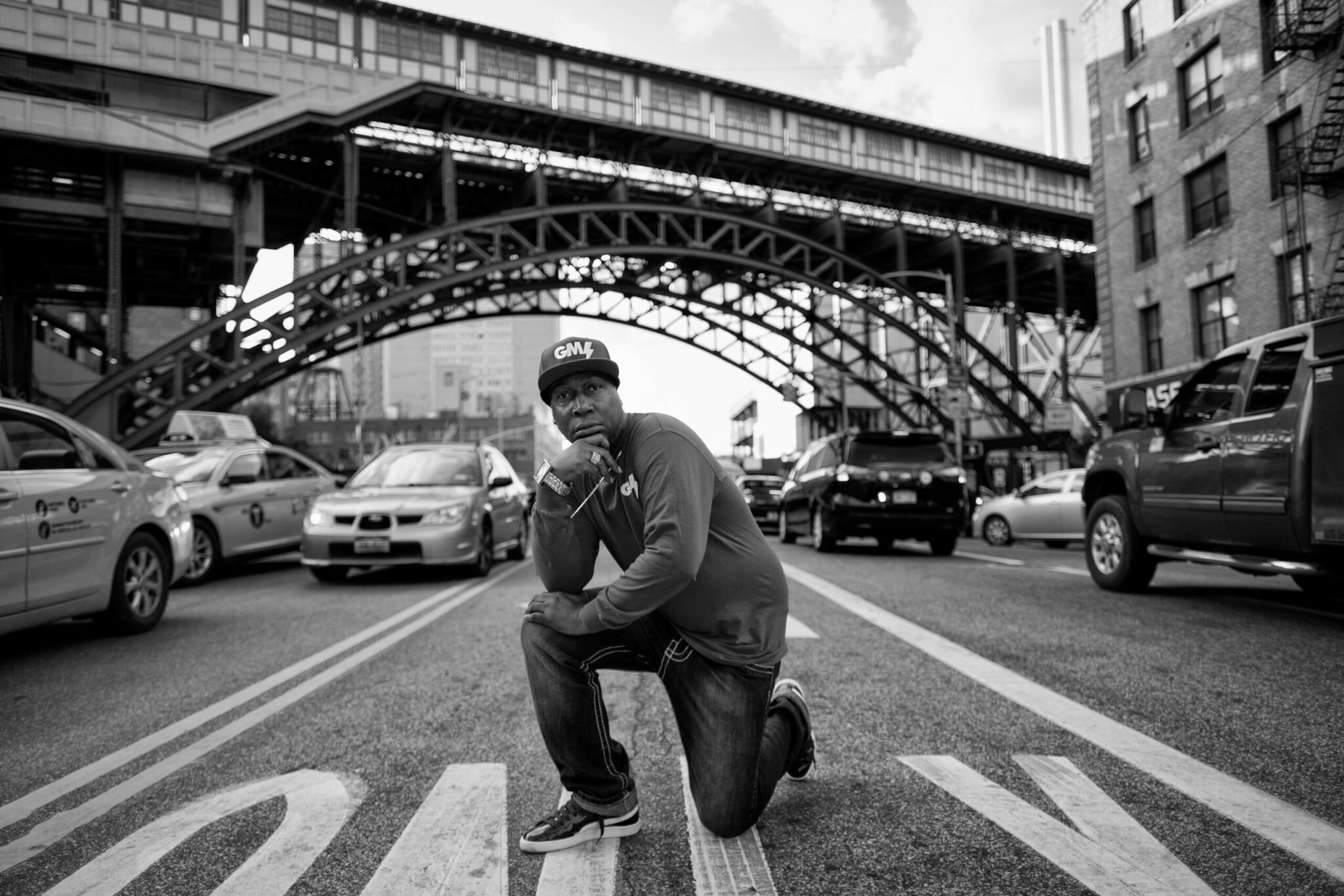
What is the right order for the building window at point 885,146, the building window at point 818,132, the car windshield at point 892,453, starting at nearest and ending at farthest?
the car windshield at point 892,453, the building window at point 818,132, the building window at point 885,146

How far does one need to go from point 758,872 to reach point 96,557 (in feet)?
17.8

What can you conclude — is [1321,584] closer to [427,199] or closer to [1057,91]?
[427,199]

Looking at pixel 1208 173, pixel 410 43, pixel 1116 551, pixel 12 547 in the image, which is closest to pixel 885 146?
pixel 1208 173

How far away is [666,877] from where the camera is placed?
225 cm

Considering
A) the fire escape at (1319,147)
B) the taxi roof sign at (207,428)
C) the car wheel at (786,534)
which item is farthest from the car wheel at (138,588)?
the fire escape at (1319,147)

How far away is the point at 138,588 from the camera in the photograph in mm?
6422

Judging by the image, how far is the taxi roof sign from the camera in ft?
59.3

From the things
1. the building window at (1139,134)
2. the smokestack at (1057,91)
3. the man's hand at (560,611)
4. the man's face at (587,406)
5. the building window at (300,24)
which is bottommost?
the man's hand at (560,611)

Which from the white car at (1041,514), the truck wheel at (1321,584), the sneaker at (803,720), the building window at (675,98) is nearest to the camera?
the sneaker at (803,720)

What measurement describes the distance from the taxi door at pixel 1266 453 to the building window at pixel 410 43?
31651mm

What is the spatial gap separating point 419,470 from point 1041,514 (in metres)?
12.3

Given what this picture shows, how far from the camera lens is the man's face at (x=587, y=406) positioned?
2.48 metres

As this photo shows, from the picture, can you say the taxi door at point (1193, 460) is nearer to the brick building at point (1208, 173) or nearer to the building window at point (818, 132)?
the brick building at point (1208, 173)

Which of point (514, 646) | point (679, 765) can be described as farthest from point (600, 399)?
point (514, 646)
